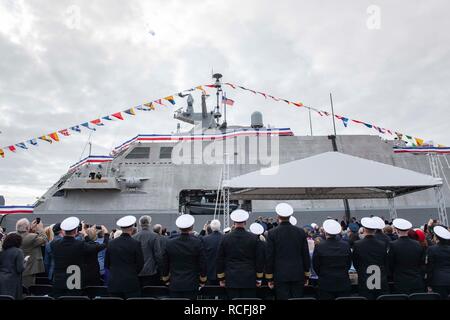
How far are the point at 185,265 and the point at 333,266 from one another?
1818 mm

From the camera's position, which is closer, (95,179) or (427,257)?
(427,257)

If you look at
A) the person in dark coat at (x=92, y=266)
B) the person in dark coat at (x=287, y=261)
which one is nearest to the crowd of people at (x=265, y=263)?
the person in dark coat at (x=287, y=261)

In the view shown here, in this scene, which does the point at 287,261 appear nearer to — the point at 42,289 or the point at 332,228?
the point at 332,228

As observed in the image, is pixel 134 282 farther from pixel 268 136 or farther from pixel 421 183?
pixel 268 136

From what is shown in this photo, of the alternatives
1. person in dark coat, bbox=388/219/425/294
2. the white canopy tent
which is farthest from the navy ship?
person in dark coat, bbox=388/219/425/294

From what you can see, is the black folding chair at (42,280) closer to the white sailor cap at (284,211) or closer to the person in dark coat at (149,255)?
the person in dark coat at (149,255)

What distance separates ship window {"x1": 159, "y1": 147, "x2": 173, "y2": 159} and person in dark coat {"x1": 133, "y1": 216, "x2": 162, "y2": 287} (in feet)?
38.4

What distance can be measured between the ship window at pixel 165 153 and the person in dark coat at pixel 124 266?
1265 centimetres

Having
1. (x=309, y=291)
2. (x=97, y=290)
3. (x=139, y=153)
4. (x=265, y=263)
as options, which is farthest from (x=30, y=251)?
(x=139, y=153)

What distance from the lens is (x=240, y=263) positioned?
3816 millimetres

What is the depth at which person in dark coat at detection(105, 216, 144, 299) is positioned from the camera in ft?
12.4

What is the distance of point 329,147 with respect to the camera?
1697 centimetres
